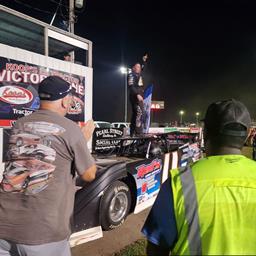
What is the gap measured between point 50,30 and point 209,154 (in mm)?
6837

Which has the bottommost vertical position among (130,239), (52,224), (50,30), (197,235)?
(130,239)

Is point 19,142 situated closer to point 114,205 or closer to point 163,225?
point 163,225

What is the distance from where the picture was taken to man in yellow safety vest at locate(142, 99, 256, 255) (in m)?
1.33

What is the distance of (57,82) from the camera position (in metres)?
2.27

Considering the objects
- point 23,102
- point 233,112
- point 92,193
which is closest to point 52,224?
point 233,112

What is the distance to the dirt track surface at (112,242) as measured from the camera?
14.5 ft

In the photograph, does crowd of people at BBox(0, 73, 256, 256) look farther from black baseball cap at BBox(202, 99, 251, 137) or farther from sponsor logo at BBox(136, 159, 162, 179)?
sponsor logo at BBox(136, 159, 162, 179)

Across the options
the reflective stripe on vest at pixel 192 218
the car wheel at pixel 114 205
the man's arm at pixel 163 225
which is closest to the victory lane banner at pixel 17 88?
the car wheel at pixel 114 205

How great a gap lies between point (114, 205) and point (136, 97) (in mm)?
3694

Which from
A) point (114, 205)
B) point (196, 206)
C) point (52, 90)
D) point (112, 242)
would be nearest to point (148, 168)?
point (114, 205)

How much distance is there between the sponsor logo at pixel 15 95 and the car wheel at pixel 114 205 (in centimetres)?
269

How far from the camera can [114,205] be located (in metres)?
4.66

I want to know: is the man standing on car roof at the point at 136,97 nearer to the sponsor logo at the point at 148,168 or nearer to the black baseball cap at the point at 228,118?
the sponsor logo at the point at 148,168

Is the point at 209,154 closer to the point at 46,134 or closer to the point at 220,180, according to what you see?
the point at 220,180
